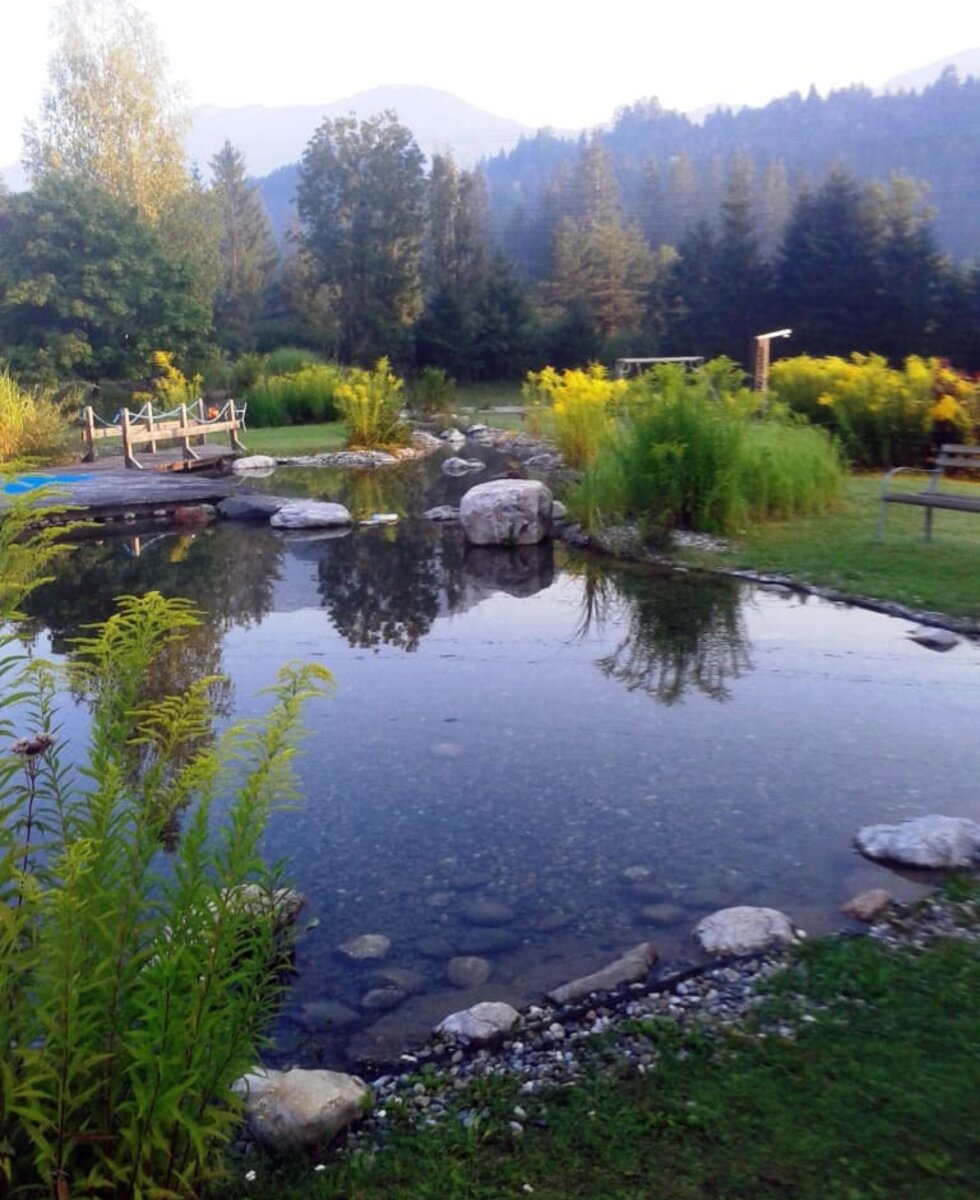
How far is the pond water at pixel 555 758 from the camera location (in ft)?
12.1

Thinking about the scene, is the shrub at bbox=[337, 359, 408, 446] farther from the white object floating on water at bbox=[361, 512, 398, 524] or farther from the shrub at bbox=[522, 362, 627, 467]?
the white object floating on water at bbox=[361, 512, 398, 524]

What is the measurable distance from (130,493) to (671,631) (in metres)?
7.81

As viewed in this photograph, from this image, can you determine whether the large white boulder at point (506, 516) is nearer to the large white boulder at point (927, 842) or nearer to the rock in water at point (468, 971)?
the large white boulder at point (927, 842)

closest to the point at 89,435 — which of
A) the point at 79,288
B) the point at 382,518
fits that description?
the point at 382,518

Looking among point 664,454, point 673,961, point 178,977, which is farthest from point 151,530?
point 178,977

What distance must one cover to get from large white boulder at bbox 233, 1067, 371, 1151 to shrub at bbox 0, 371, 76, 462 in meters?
13.8

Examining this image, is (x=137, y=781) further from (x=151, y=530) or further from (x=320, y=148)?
(x=320, y=148)

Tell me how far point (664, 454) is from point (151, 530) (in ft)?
18.2

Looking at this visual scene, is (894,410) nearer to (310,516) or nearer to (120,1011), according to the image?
(310,516)

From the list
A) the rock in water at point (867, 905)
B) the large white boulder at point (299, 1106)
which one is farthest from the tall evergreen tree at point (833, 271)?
the large white boulder at point (299, 1106)

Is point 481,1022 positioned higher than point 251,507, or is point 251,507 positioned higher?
point 251,507

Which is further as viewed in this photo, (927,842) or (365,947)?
(927,842)

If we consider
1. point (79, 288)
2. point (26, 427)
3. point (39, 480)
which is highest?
point (79, 288)

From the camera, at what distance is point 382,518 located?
12.2 meters
